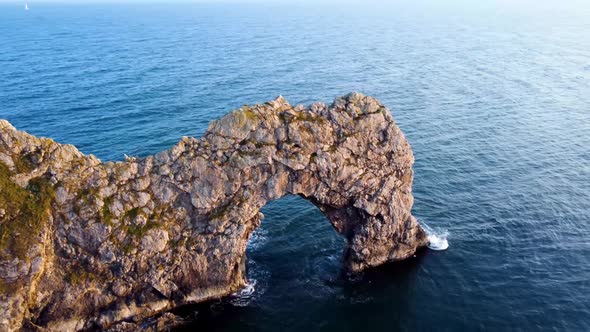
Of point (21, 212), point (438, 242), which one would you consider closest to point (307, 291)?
point (438, 242)

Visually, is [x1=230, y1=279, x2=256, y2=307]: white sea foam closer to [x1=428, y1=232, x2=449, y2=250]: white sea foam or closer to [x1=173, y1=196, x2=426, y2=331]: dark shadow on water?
[x1=173, y1=196, x2=426, y2=331]: dark shadow on water

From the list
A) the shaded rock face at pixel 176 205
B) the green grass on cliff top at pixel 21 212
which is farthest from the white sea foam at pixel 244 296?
the green grass on cliff top at pixel 21 212

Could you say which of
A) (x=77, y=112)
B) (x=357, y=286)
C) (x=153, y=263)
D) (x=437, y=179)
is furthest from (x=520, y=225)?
(x=77, y=112)

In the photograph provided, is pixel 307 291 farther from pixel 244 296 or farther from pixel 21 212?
pixel 21 212

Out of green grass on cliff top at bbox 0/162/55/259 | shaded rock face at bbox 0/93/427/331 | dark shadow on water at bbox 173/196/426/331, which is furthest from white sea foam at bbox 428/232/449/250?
green grass on cliff top at bbox 0/162/55/259

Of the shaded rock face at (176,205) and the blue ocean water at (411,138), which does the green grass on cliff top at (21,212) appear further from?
the blue ocean water at (411,138)

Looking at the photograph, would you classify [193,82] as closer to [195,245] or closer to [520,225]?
[195,245]
